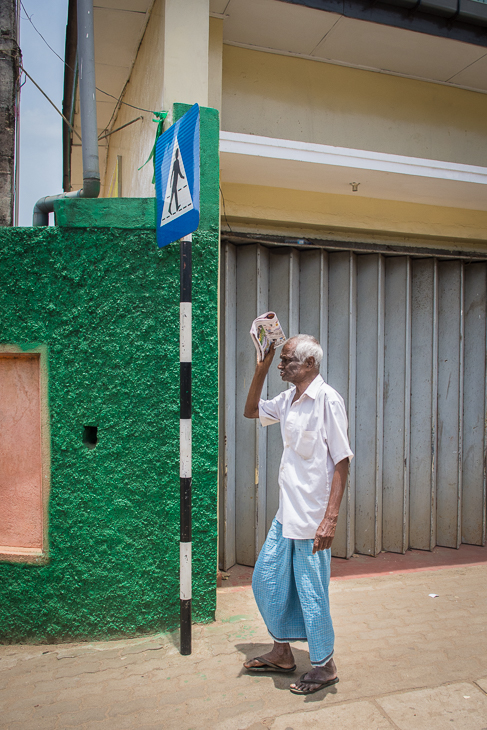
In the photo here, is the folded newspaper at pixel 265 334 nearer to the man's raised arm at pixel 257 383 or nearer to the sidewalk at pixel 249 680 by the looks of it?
the man's raised arm at pixel 257 383

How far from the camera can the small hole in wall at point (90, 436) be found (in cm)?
337

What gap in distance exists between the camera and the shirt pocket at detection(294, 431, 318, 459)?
283 cm

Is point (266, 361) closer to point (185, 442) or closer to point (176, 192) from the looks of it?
point (185, 442)

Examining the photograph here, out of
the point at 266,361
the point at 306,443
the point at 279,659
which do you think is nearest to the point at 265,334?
the point at 266,361

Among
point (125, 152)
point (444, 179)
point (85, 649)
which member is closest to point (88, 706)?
point (85, 649)

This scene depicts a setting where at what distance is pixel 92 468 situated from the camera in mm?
3330

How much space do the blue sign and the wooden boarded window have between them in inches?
48.1

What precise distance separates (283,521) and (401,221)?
3109 mm

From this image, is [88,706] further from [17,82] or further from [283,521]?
[17,82]

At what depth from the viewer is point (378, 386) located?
193 inches

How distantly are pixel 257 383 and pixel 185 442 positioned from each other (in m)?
0.55

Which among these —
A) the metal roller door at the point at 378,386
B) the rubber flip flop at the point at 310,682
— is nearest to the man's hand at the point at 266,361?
the metal roller door at the point at 378,386

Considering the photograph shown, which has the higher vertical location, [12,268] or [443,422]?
[12,268]

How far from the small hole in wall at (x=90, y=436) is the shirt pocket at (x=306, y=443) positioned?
4.40 feet
